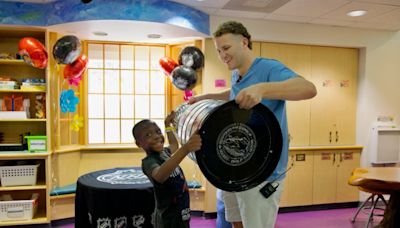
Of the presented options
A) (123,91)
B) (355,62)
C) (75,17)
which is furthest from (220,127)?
(355,62)

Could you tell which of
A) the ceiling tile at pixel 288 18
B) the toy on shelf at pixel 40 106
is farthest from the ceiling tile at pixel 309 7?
the toy on shelf at pixel 40 106

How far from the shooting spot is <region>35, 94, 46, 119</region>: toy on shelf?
347 cm

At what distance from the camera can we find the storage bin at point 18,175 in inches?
129

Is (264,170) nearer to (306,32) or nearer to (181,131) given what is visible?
(181,131)

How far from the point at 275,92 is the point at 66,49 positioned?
2.71 metres

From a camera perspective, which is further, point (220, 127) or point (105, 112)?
point (105, 112)

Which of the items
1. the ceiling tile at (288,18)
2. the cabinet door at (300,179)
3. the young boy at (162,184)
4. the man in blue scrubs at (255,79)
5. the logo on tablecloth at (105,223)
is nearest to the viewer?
the man in blue scrubs at (255,79)

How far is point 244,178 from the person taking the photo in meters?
1.04

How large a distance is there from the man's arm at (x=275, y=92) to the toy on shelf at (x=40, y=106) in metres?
3.24

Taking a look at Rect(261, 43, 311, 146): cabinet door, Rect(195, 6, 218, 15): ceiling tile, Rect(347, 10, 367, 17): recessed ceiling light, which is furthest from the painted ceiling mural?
Rect(347, 10, 367, 17): recessed ceiling light

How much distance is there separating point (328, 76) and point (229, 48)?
11.4 feet

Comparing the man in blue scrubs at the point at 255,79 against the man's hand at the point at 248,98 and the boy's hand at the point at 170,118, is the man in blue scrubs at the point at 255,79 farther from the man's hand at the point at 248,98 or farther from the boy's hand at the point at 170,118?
the boy's hand at the point at 170,118

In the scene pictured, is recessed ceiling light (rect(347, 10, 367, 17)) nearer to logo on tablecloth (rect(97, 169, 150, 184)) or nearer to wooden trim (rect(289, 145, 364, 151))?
wooden trim (rect(289, 145, 364, 151))

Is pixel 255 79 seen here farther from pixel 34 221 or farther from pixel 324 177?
pixel 324 177
